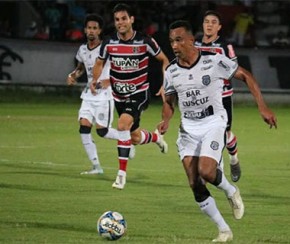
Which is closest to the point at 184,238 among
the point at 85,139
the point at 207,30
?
the point at 207,30

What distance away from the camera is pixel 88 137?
Answer: 61.3ft

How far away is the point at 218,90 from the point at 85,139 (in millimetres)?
6425

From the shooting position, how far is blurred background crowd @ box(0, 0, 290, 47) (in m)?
35.0

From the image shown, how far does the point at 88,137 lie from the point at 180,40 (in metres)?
6.70

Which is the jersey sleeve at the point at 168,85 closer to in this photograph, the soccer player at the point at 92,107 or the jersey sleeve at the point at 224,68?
the jersey sleeve at the point at 224,68

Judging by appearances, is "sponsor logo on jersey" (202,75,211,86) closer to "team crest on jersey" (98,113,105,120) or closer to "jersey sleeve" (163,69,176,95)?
"jersey sleeve" (163,69,176,95)

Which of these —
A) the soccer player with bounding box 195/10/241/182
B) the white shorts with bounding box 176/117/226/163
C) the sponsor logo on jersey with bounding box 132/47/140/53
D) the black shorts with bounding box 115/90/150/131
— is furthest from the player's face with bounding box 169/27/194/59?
the black shorts with bounding box 115/90/150/131

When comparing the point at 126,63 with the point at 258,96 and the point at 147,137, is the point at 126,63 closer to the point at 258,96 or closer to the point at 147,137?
the point at 147,137

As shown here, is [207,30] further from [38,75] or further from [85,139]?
[38,75]

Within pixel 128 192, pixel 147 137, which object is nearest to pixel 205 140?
pixel 128 192

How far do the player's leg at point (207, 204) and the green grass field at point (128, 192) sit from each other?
8.8 inches

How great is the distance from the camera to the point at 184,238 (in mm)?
11953

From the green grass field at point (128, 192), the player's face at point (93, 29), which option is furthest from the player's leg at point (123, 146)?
the player's face at point (93, 29)

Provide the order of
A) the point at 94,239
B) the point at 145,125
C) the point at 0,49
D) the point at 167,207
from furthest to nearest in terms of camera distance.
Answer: the point at 0,49 < the point at 145,125 < the point at 167,207 < the point at 94,239
